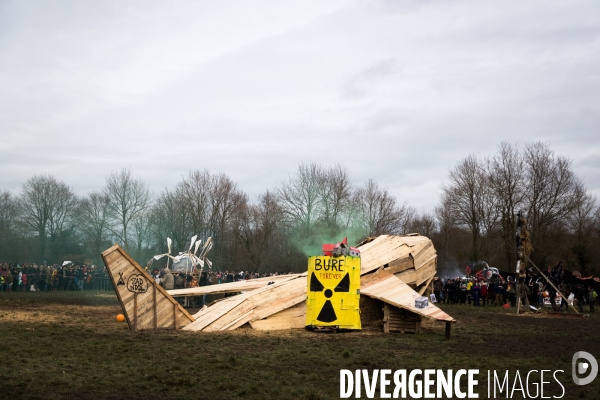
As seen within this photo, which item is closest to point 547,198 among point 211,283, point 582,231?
point 582,231

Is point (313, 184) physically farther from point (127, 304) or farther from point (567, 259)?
point (127, 304)

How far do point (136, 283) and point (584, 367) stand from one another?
11406mm

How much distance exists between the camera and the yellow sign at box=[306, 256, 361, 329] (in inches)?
699

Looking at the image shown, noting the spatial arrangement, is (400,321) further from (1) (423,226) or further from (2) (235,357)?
(1) (423,226)

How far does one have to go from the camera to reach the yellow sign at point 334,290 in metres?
17.8

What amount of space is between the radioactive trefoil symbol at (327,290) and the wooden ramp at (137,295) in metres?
4.15

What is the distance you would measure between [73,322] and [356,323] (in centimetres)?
916

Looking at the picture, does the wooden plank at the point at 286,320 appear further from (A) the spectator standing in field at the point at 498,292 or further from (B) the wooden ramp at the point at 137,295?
(A) the spectator standing in field at the point at 498,292

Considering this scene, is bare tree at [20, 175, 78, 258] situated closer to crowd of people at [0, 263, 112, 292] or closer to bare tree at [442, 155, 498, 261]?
crowd of people at [0, 263, 112, 292]

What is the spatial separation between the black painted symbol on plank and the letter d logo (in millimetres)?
11116

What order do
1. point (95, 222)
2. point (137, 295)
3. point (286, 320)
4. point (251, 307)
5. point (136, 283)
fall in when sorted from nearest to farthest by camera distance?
point (136, 283)
point (137, 295)
point (251, 307)
point (286, 320)
point (95, 222)

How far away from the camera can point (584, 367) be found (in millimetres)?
12391

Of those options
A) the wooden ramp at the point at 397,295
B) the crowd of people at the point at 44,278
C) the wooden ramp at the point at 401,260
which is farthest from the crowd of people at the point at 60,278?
the wooden ramp at the point at 397,295

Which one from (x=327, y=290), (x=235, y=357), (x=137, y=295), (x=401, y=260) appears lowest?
(x=235, y=357)
